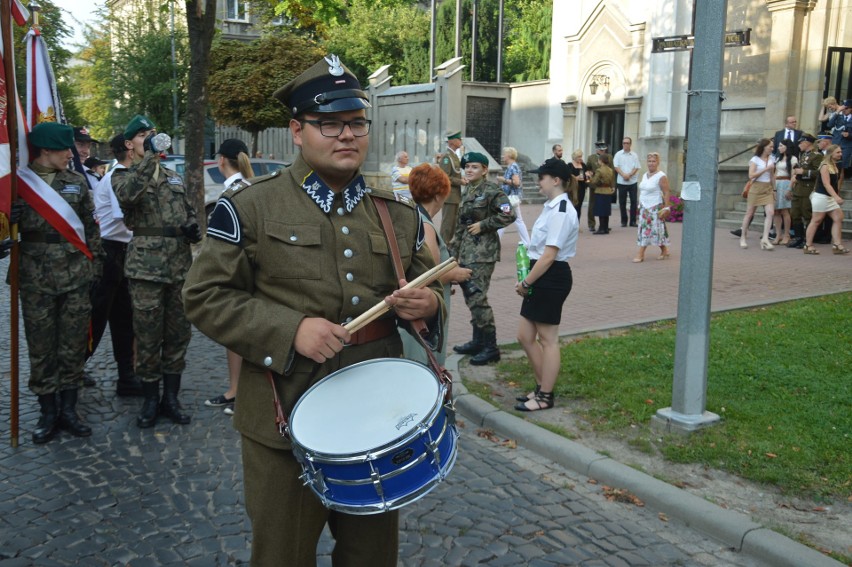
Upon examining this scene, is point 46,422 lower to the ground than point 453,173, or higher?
lower

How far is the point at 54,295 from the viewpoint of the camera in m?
5.64

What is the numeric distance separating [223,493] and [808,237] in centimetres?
1266

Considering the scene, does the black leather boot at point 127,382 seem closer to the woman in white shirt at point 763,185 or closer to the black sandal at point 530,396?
the black sandal at point 530,396

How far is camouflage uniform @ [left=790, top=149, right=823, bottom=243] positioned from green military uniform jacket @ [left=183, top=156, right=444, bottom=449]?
14.3 meters

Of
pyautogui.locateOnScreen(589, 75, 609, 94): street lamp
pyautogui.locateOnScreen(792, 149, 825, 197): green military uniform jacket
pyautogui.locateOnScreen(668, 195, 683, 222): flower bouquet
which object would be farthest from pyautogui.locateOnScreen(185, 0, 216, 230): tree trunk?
pyautogui.locateOnScreen(589, 75, 609, 94): street lamp

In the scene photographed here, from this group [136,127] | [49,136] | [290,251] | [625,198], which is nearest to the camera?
[290,251]

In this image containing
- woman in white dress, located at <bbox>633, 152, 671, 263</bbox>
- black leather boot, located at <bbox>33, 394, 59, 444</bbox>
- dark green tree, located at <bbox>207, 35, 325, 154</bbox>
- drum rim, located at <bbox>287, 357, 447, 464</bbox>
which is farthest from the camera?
dark green tree, located at <bbox>207, 35, 325, 154</bbox>

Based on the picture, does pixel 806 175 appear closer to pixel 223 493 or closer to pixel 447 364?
A: pixel 447 364

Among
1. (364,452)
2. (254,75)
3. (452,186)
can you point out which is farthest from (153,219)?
(254,75)

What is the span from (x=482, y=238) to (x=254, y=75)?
23756 millimetres

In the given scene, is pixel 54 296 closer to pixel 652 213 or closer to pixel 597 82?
pixel 652 213

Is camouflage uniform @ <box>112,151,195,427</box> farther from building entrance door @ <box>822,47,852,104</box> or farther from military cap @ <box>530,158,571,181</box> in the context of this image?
building entrance door @ <box>822,47,852,104</box>

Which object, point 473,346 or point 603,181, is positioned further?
point 603,181

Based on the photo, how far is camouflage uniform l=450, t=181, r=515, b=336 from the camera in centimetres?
747
